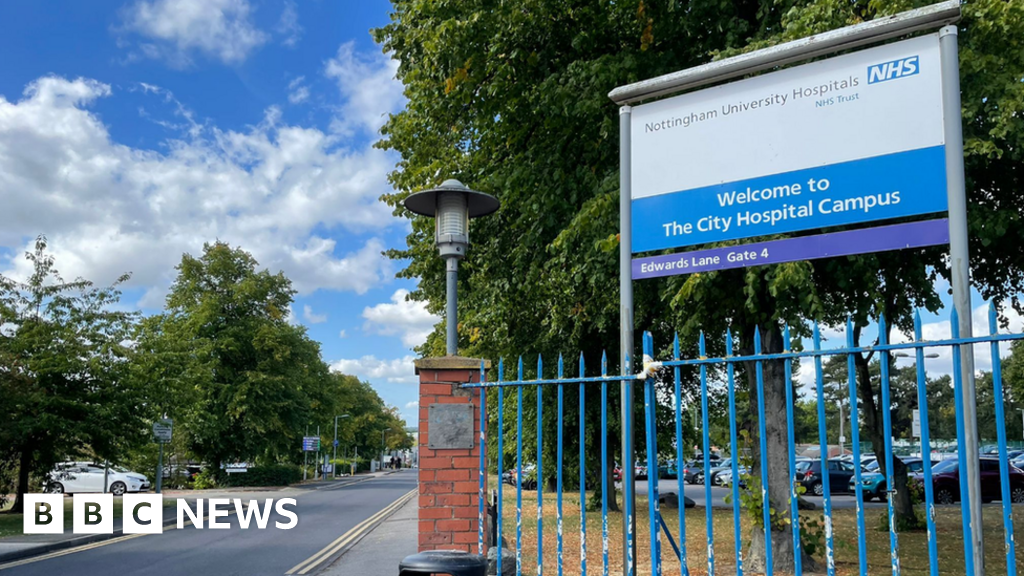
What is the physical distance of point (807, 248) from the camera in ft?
15.3

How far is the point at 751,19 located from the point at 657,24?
1.24m

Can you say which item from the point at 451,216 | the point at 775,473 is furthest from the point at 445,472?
the point at 775,473

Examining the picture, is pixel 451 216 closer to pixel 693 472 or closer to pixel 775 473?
pixel 775 473

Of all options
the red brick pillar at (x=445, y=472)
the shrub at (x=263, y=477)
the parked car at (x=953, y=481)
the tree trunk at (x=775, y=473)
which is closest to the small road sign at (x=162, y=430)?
the tree trunk at (x=775, y=473)

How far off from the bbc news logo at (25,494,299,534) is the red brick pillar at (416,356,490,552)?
43.6 ft

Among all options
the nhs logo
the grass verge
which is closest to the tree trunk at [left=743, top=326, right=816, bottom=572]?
the grass verge

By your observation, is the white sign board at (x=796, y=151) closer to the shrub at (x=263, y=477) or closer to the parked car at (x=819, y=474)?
the parked car at (x=819, y=474)

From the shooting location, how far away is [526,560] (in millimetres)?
11273

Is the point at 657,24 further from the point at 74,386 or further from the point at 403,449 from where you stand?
the point at 403,449

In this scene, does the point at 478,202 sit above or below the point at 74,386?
above

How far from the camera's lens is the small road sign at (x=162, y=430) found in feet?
71.2

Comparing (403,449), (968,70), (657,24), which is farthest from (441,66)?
(403,449)

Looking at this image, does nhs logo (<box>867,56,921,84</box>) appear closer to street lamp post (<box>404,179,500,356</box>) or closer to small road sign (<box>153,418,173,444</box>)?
street lamp post (<box>404,179,500,356</box>)

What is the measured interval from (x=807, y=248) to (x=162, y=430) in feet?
68.2
